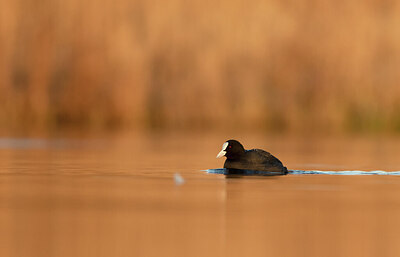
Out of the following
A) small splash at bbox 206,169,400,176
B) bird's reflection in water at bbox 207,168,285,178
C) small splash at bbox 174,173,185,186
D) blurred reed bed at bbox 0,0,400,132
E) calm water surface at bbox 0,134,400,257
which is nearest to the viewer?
calm water surface at bbox 0,134,400,257

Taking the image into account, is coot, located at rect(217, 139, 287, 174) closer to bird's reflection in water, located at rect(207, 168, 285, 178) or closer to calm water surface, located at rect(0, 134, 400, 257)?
bird's reflection in water, located at rect(207, 168, 285, 178)

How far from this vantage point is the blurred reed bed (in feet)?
236

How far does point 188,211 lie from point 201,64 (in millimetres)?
61360

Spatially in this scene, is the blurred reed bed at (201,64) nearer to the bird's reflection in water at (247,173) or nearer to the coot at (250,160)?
the bird's reflection in water at (247,173)

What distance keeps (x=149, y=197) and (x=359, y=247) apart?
6.22m

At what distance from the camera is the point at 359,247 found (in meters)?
12.6

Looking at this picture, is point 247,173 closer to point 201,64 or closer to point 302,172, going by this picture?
point 302,172

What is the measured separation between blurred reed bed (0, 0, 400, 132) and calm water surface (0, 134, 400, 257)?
43.3m

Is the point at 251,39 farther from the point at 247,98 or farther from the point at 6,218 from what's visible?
the point at 6,218

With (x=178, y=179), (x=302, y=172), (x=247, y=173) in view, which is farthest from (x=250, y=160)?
(x=178, y=179)

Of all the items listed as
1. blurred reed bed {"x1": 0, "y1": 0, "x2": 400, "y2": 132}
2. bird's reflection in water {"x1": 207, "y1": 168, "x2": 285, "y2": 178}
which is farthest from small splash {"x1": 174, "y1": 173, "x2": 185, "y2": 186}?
blurred reed bed {"x1": 0, "y1": 0, "x2": 400, "y2": 132}

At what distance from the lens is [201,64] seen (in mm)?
77000

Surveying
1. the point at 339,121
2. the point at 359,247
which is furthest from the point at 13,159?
the point at 339,121

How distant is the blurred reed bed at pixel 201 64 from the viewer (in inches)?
2837
